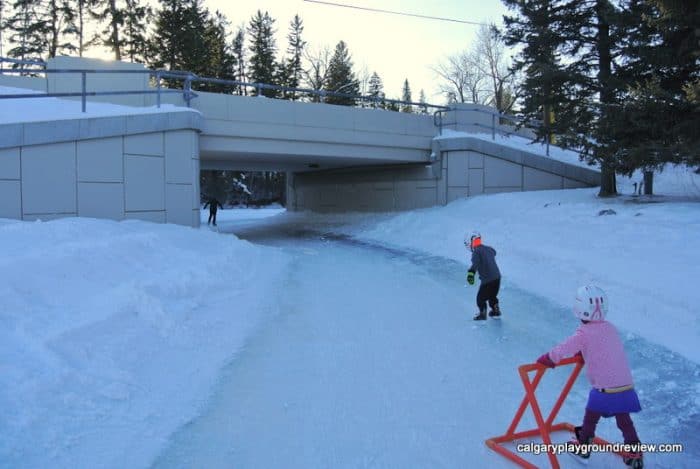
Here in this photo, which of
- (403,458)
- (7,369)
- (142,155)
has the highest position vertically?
(142,155)

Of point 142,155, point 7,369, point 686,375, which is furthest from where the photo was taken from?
point 142,155

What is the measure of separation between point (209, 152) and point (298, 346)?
12342 mm

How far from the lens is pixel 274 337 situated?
20.5 feet

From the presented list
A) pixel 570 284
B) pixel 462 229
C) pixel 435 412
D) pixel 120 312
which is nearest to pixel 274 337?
pixel 120 312

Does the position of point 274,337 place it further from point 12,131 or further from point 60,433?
point 12,131

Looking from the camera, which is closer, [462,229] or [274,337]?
[274,337]

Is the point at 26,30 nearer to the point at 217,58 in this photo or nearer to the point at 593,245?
the point at 217,58

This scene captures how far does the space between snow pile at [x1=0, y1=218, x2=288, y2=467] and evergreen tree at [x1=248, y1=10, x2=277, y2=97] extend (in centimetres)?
3768

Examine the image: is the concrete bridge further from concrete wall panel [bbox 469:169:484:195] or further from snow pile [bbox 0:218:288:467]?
snow pile [bbox 0:218:288:467]

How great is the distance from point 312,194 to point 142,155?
15093 millimetres

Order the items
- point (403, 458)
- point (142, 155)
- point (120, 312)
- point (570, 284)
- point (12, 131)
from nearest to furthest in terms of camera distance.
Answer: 1. point (403, 458)
2. point (120, 312)
3. point (570, 284)
4. point (12, 131)
5. point (142, 155)

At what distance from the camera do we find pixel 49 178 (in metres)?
11.2

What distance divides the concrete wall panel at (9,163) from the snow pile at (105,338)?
2782 mm

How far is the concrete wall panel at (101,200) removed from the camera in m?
11.7
